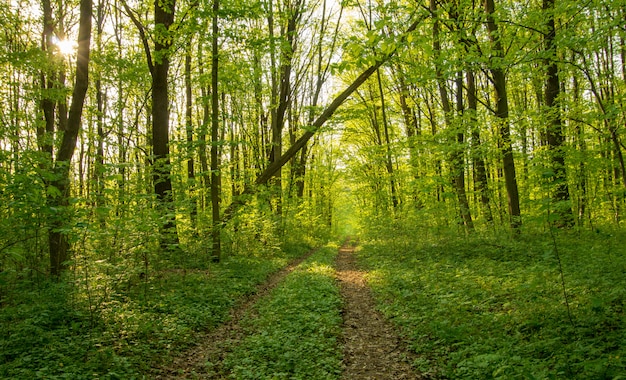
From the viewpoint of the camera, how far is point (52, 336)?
545 centimetres

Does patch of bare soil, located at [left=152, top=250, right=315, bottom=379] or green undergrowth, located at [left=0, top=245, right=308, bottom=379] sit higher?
green undergrowth, located at [left=0, top=245, right=308, bottom=379]

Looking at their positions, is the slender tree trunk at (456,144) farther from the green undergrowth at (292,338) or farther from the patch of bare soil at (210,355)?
the patch of bare soil at (210,355)

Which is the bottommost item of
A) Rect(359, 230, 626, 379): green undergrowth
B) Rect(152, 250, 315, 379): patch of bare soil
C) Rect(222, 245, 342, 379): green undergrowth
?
Rect(152, 250, 315, 379): patch of bare soil

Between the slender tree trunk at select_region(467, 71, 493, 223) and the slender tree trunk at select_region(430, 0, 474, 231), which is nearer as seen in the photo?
the slender tree trunk at select_region(430, 0, 474, 231)

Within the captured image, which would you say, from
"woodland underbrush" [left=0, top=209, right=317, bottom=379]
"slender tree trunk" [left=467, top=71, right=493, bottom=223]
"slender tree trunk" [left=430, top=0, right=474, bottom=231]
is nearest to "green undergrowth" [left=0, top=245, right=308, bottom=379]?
"woodland underbrush" [left=0, top=209, right=317, bottom=379]

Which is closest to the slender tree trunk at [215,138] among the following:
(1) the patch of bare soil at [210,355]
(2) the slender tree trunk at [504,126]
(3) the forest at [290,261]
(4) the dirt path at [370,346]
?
(3) the forest at [290,261]

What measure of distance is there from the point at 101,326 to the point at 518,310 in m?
6.98

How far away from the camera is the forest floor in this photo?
5.09 m

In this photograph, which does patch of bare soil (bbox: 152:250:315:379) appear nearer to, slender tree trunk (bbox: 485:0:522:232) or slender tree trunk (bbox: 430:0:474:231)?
slender tree trunk (bbox: 430:0:474:231)

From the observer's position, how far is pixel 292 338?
239 inches

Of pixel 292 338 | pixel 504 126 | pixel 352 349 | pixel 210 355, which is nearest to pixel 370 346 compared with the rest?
pixel 352 349

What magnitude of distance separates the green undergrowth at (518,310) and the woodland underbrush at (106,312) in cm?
416

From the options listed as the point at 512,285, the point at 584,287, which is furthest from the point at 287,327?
the point at 584,287

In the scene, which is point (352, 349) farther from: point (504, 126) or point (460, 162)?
point (460, 162)
